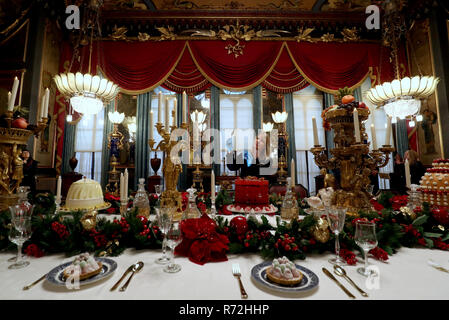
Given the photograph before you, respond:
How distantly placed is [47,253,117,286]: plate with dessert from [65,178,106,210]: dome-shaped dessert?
48 centimetres

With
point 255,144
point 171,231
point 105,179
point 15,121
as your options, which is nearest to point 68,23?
point 105,179

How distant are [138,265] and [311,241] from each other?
81 cm

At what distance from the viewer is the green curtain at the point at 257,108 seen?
201 inches

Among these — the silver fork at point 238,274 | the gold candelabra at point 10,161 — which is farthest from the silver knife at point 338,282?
the gold candelabra at point 10,161

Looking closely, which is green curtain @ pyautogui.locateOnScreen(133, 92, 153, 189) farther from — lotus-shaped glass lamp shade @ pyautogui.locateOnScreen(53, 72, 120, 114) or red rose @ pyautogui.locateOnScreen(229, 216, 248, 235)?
red rose @ pyautogui.locateOnScreen(229, 216, 248, 235)

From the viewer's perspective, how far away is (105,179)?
16.1 feet

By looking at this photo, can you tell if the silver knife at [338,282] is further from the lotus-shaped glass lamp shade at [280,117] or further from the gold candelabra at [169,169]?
the lotus-shaped glass lamp shade at [280,117]

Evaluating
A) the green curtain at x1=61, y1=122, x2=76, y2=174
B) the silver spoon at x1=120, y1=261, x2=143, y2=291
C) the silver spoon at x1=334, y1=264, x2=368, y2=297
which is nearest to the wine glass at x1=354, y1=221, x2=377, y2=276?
the silver spoon at x1=334, y1=264, x2=368, y2=297

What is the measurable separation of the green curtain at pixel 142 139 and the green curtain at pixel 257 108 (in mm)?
2566

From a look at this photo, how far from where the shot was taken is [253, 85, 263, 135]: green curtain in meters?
5.09
